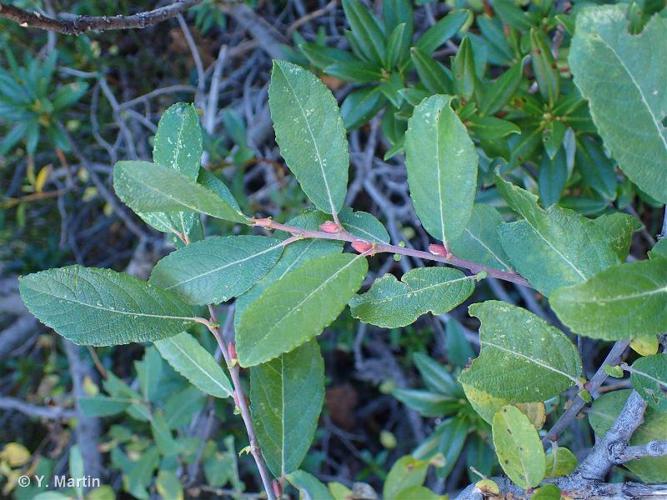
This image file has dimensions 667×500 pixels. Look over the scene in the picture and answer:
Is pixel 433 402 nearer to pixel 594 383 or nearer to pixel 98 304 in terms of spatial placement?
pixel 594 383

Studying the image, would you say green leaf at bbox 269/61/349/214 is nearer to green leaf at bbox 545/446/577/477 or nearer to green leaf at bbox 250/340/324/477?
green leaf at bbox 250/340/324/477

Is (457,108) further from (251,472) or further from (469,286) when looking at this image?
(251,472)

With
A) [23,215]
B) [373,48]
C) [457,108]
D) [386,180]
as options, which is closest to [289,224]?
[457,108]

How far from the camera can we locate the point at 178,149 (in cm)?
97

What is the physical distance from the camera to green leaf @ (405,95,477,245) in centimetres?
81

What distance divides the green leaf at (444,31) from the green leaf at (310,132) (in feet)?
2.06

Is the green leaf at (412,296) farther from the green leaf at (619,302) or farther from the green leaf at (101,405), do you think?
the green leaf at (101,405)

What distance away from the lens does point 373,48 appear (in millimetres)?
1469

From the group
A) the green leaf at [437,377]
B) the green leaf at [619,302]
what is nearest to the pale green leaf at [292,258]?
the green leaf at [619,302]

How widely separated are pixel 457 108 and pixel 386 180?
0.77m

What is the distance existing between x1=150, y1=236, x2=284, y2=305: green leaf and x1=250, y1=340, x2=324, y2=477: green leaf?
0.15 m

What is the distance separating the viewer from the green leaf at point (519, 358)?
866mm

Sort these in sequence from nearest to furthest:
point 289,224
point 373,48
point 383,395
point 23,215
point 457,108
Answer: point 289,224 → point 457,108 → point 373,48 → point 23,215 → point 383,395

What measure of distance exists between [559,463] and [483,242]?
0.32 m
